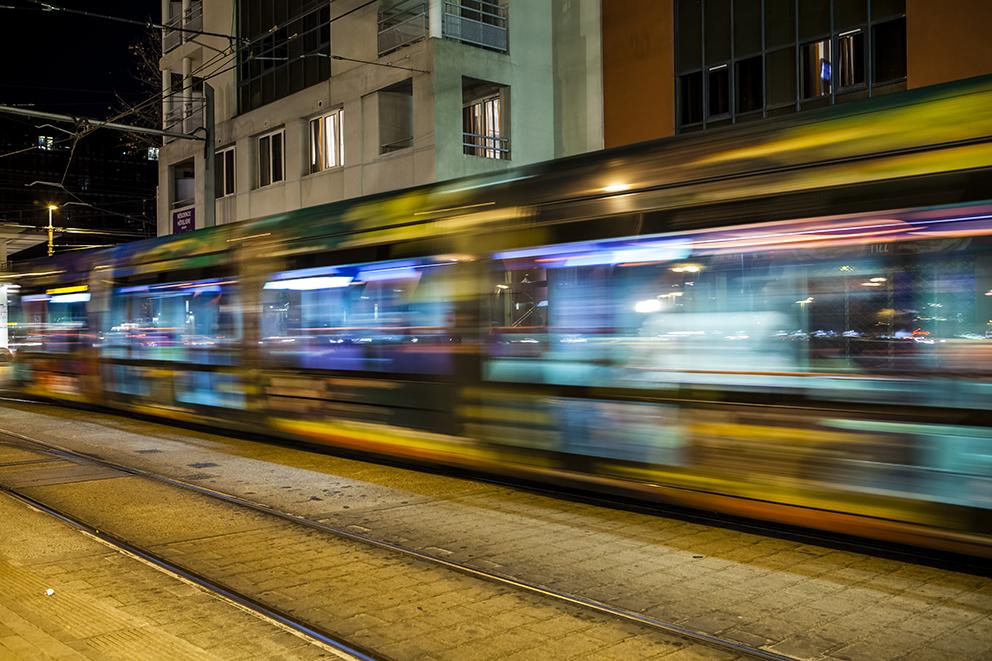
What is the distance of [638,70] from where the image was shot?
1947 cm

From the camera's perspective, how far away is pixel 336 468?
31.1ft

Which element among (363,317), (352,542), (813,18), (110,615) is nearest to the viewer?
(110,615)

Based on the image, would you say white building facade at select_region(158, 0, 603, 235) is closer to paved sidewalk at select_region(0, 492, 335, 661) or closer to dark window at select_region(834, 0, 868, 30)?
dark window at select_region(834, 0, 868, 30)

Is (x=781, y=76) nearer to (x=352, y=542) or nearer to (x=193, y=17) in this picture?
(x=352, y=542)

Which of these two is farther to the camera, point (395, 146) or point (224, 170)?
point (224, 170)

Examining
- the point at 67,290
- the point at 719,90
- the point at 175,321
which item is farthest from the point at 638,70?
the point at 67,290

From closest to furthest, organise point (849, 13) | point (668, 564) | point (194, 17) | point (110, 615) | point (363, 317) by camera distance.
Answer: point (110, 615), point (668, 564), point (363, 317), point (849, 13), point (194, 17)

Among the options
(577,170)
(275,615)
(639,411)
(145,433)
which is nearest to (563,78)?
(145,433)

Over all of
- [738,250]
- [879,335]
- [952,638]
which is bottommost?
[952,638]

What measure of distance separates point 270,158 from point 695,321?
21610mm

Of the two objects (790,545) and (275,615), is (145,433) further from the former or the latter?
(790,545)

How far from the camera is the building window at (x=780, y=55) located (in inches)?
626

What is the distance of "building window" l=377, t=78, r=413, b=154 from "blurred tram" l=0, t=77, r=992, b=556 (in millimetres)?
11830

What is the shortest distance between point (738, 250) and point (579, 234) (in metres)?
1.47
